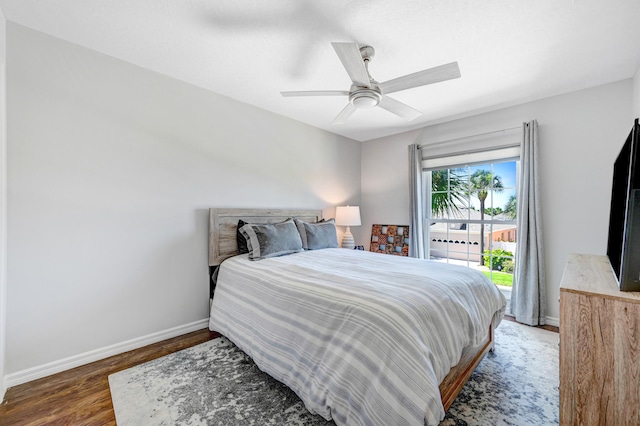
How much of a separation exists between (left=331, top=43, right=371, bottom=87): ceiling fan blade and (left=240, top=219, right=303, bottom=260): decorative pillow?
163cm

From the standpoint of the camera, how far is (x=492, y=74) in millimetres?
2494

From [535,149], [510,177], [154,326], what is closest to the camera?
[154,326]

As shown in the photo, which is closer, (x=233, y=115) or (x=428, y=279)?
(x=428, y=279)

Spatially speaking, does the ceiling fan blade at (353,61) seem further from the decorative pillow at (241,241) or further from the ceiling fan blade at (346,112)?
the decorative pillow at (241,241)

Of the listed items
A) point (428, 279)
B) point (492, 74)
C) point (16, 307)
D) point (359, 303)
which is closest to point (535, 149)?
point (492, 74)

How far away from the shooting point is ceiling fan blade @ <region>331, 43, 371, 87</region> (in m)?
1.59

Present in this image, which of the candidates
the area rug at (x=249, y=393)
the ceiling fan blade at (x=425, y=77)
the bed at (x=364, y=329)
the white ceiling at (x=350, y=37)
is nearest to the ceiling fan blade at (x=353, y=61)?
the ceiling fan blade at (x=425, y=77)

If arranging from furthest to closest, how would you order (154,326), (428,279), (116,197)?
(154,326), (116,197), (428,279)

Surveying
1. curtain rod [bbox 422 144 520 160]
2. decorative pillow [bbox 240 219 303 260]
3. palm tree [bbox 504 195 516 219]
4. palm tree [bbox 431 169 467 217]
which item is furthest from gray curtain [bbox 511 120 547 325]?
decorative pillow [bbox 240 219 303 260]

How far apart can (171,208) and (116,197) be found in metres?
0.44

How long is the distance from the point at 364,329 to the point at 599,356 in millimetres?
917

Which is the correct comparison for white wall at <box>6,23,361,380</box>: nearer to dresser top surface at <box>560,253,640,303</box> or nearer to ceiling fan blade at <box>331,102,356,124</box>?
ceiling fan blade at <box>331,102,356,124</box>

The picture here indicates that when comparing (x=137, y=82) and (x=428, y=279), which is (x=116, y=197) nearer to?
(x=137, y=82)

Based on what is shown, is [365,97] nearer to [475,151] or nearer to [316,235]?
[316,235]
